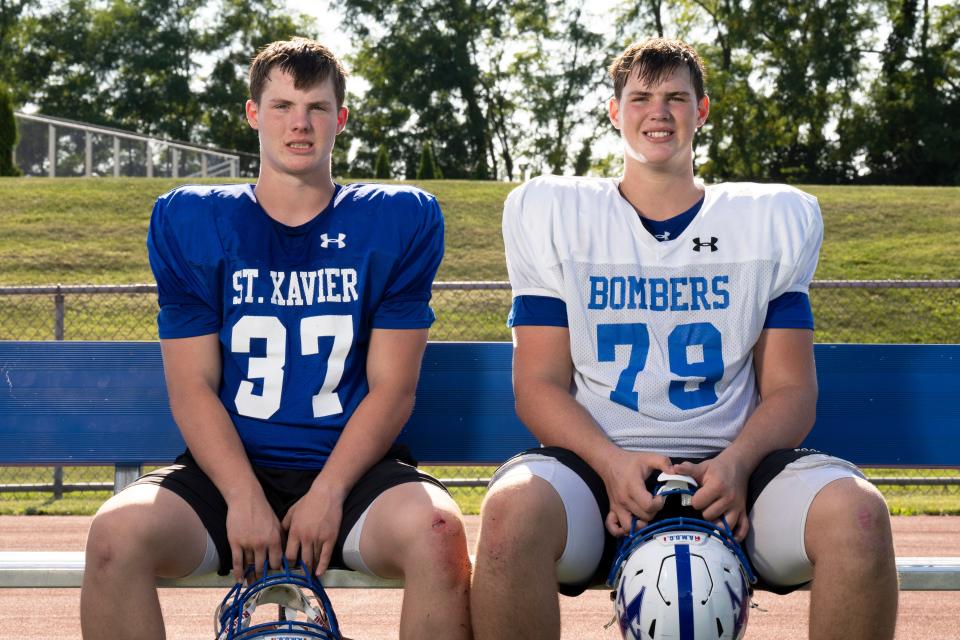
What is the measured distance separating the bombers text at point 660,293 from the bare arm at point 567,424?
15 cm

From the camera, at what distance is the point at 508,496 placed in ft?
9.45

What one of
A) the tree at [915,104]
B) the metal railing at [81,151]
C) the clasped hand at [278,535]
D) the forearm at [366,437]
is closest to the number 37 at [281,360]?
the forearm at [366,437]

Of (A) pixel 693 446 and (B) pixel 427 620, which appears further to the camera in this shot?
(A) pixel 693 446

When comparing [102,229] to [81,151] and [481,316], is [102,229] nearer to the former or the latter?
[481,316]

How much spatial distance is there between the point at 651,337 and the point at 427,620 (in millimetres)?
1041

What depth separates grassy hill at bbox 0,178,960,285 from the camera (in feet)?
52.7

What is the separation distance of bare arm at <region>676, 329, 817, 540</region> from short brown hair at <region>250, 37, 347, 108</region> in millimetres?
1467

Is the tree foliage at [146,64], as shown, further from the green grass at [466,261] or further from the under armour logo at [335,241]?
the under armour logo at [335,241]

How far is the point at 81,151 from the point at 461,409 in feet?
90.5

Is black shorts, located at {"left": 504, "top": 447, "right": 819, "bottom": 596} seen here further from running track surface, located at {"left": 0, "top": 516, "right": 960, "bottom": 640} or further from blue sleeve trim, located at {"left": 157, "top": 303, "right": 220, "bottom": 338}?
running track surface, located at {"left": 0, "top": 516, "right": 960, "bottom": 640}

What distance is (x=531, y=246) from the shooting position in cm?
345

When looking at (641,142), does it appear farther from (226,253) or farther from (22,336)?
(22,336)

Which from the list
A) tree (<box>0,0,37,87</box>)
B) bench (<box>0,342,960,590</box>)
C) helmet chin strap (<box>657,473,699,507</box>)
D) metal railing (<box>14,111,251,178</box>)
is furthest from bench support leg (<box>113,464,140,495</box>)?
tree (<box>0,0,37,87</box>)

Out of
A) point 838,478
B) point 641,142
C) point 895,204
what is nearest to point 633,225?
point 641,142
